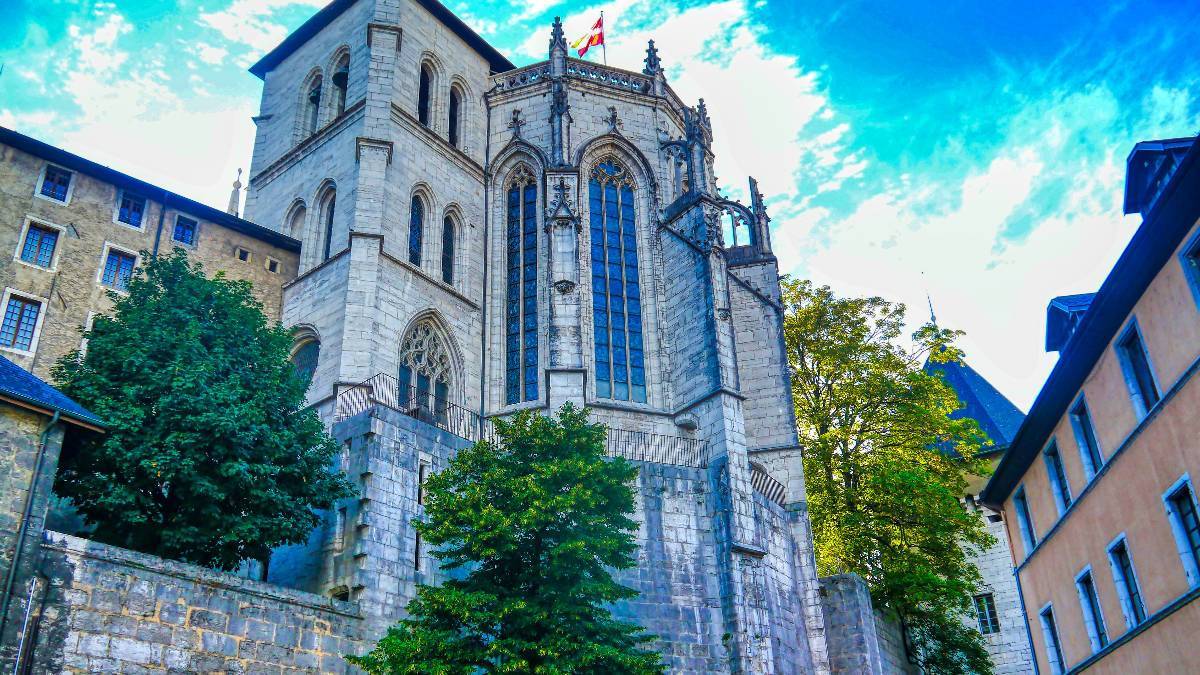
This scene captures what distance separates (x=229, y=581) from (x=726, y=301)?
51.4 ft

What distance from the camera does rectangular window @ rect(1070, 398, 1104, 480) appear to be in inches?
713

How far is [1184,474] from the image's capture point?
14.1m

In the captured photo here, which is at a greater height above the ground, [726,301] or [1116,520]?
[726,301]

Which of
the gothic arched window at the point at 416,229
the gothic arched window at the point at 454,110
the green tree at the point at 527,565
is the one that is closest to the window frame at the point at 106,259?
the gothic arched window at the point at 416,229

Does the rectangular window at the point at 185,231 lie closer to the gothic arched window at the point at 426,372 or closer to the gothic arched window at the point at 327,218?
the gothic arched window at the point at 327,218

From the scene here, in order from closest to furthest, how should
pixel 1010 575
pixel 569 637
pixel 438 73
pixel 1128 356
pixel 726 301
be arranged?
pixel 569 637
pixel 1128 356
pixel 726 301
pixel 438 73
pixel 1010 575

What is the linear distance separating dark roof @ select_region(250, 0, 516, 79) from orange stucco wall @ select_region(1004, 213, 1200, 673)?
21.6 metres

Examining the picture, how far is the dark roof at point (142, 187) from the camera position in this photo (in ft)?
78.7

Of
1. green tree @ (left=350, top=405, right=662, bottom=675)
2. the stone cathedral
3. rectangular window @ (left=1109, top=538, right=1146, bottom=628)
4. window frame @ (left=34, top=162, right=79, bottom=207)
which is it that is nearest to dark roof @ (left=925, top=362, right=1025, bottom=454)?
the stone cathedral

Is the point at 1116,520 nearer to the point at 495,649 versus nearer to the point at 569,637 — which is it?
the point at 569,637

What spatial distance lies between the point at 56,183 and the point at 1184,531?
2448cm

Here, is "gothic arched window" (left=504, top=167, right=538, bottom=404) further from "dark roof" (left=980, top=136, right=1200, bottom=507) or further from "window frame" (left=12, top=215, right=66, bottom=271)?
"dark roof" (left=980, top=136, right=1200, bottom=507)

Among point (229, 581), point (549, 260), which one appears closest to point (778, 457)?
point (549, 260)

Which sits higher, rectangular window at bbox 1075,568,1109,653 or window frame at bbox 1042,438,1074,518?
window frame at bbox 1042,438,1074,518
